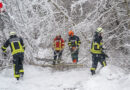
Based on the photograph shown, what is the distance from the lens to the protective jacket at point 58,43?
26.1 feet

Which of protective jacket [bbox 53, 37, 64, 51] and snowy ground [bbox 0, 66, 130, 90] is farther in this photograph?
protective jacket [bbox 53, 37, 64, 51]

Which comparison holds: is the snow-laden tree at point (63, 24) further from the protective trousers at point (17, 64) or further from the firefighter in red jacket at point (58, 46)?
A: the protective trousers at point (17, 64)

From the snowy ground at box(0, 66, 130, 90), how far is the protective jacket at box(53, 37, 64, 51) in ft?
5.09

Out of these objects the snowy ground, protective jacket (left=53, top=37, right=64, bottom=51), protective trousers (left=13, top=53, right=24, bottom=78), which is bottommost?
the snowy ground

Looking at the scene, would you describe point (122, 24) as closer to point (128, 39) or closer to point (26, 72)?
point (128, 39)

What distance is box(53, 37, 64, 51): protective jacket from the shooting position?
7.95 m

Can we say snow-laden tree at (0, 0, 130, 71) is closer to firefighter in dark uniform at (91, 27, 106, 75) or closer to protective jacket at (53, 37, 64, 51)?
protective jacket at (53, 37, 64, 51)

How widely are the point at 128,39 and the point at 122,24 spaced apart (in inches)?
44.5

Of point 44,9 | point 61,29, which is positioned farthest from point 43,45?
point 44,9

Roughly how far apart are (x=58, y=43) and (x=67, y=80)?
2767 millimetres

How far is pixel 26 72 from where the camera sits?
6.54 m

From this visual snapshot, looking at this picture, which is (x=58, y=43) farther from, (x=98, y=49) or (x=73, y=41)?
(x=98, y=49)

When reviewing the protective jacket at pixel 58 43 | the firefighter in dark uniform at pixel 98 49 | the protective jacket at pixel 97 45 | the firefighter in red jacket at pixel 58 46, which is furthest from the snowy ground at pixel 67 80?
the protective jacket at pixel 58 43

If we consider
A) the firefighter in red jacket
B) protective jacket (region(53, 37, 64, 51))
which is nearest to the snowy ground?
the firefighter in red jacket
